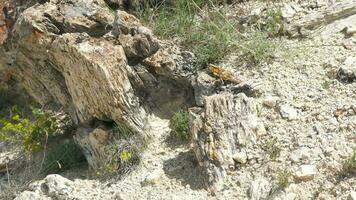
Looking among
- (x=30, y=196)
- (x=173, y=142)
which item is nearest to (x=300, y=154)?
(x=173, y=142)

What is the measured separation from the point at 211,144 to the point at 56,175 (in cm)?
159

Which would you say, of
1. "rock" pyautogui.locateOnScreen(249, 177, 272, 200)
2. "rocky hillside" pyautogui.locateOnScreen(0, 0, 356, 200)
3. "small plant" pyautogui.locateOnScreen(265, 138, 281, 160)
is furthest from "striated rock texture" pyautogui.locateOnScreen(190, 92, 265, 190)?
"rock" pyautogui.locateOnScreen(249, 177, 272, 200)

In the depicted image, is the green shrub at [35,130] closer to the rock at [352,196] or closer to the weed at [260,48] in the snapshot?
the weed at [260,48]

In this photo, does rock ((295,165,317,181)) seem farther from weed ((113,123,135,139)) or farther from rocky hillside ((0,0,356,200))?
weed ((113,123,135,139))

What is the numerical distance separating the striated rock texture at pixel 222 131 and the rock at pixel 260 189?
27 cm

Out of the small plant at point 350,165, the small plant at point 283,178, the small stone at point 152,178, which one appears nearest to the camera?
the small plant at point 350,165

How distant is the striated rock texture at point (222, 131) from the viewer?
5184 millimetres

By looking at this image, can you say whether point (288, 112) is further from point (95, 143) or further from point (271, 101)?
point (95, 143)

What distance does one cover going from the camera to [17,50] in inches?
253

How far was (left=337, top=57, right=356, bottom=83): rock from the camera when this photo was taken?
18.0 ft

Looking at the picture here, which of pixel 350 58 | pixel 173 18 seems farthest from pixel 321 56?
pixel 173 18

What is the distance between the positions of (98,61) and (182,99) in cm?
96

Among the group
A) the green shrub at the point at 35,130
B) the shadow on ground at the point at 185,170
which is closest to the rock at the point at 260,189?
the shadow on ground at the point at 185,170

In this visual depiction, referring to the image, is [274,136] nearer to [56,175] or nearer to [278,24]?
[278,24]
